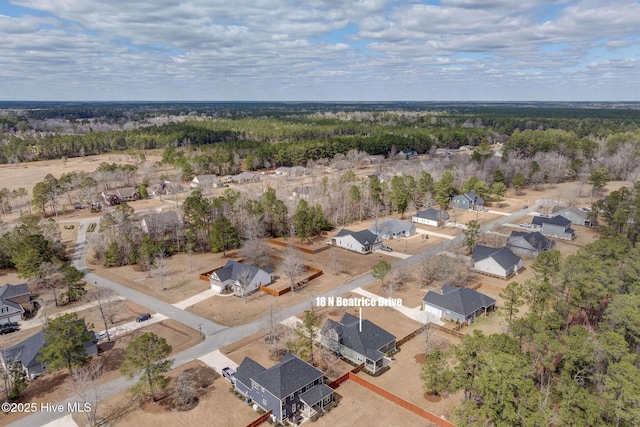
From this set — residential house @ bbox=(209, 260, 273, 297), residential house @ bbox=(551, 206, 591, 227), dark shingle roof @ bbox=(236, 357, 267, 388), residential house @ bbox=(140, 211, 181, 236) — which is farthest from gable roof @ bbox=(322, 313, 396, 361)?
residential house @ bbox=(551, 206, 591, 227)

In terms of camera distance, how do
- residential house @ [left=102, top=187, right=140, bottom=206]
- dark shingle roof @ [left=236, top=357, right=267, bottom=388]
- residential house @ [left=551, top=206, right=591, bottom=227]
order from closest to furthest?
Result: dark shingle roof @ [left=236, top=357, right=267, bottom=388] < residential house @ [left=551, top=206, right=591, bottom=227] < residential house @ [left=102, top=187, right=140, bottom=206]

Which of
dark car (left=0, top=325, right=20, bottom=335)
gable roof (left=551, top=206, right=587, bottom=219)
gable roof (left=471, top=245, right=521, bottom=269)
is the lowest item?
dark car (left=0, top=325, right=20, bottom=335)

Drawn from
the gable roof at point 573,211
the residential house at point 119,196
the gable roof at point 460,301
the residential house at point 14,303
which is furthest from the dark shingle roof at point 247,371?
the residential house at point 119,196

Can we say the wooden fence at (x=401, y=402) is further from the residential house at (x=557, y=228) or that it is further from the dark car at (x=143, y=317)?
the residential house at (x=557, y=228)

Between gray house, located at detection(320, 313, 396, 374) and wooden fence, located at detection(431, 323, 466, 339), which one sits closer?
gray house, located at detection(320, 313, 396, 374)

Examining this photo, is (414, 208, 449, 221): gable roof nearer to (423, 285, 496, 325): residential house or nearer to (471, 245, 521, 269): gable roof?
(471, 245, 521, 269): gable roof

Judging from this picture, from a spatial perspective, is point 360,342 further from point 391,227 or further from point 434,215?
point 434,215
